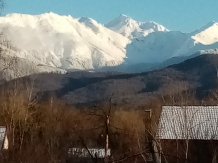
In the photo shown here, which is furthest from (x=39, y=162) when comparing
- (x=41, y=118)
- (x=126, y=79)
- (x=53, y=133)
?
(x=126, y=79)

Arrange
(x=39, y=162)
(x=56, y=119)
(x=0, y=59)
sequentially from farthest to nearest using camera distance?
1. (x=56, y=119)
2. (x=39, y=162)
3. (x=0, y=59)

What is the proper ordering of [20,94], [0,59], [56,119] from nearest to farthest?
[0,59]
[20,94]
[56,119]

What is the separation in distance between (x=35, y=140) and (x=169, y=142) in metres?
12.8

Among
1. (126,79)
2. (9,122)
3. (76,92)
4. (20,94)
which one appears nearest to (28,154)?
(9,122)

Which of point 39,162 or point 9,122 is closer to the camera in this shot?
point 39,162

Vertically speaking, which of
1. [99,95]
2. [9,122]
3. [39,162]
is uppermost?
[99,95]

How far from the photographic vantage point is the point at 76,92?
16525 cm

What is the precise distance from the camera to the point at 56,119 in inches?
1697

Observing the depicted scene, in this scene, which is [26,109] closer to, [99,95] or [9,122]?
[9,122]

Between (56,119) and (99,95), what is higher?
(99,95)

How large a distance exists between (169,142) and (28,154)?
7.92 m

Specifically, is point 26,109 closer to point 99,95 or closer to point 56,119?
point 56,119

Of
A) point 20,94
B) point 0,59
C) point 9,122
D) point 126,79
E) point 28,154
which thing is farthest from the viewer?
point 126,79

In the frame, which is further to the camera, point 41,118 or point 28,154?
point 41,118
